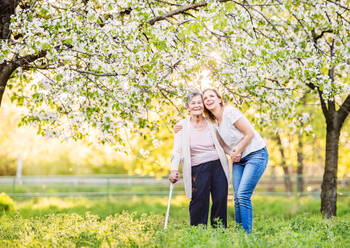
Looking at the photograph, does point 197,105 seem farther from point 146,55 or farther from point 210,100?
point 146,55

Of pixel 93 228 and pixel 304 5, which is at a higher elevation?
pixel 304 5

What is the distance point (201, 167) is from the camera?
5.70 meters

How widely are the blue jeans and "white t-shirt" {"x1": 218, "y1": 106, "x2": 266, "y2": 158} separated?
80 mm

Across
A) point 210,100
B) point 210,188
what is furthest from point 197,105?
point 210,188

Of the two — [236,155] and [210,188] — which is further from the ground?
[236,155]

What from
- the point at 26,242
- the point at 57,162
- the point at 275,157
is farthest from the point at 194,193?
the point at 57,162

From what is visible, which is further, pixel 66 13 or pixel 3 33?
pixel 3 33

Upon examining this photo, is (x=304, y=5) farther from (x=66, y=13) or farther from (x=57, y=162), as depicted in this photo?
(x=57, y=162)

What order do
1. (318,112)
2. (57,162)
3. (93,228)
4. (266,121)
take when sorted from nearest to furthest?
(93,228) → (266,121) → (318,112) → (57,162)

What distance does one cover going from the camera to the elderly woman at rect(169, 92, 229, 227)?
567cm

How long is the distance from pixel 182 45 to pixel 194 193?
7.98ft

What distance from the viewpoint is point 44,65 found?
7.80 m

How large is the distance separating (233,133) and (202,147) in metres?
0.46

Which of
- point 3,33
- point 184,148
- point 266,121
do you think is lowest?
point 184,148
